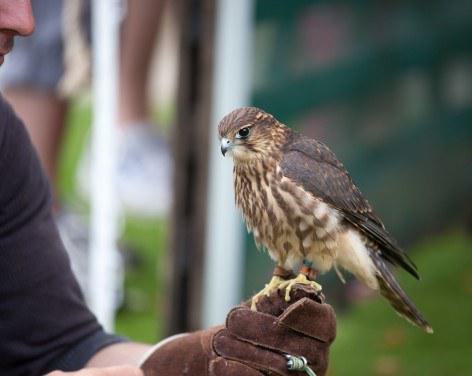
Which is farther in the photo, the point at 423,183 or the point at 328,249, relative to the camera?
the point at 423,183

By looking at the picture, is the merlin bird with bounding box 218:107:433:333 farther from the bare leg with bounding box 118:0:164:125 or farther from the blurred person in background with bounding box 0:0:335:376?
the bare leg with bounding box 118:0:164:125

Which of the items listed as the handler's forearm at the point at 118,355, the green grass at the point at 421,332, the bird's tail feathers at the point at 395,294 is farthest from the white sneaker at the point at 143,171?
the handler's forearm at the point at 118,355

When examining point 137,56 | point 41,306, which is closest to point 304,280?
point 41,306

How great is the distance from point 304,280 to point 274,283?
0.08m

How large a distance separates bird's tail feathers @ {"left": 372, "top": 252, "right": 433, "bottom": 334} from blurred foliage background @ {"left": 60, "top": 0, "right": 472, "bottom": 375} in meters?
1.81

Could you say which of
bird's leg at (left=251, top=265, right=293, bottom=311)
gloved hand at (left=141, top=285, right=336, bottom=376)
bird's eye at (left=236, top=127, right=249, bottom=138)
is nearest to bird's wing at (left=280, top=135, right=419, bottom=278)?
bird's eye at (left=236, top=127, right=249, bottom=138)

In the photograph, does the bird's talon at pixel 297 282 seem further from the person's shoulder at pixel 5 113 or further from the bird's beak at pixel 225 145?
the person's shoulder at pixel 5 113

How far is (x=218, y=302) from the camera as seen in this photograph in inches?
193

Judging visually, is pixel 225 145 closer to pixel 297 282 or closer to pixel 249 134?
pixel 249 134

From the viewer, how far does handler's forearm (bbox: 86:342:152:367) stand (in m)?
2.70

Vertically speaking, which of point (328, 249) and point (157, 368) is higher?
point (328, 249)

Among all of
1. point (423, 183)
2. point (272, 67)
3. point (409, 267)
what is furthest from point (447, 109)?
point (409, 267)

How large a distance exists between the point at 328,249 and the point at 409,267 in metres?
0.23

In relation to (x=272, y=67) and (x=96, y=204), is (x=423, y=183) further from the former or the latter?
(x=96, y=204)
